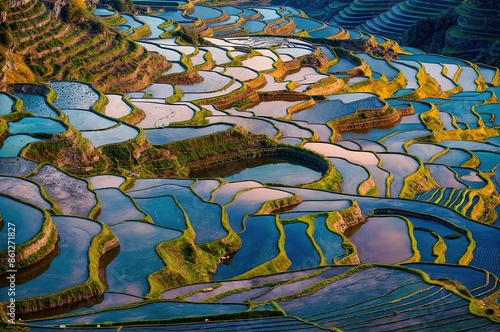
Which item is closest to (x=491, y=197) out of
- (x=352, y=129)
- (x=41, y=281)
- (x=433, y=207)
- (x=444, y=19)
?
(x=433, y=207)

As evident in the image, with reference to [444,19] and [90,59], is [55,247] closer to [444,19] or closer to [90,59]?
[90,59]

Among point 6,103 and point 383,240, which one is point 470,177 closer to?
point 383,240

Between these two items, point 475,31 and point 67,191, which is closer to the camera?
point 67,191

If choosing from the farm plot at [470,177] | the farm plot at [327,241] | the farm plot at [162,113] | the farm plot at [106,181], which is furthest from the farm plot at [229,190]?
the farm plot at [470,177]

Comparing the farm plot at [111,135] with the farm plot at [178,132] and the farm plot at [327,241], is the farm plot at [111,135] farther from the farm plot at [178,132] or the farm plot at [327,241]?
the farm plot at [327,241]

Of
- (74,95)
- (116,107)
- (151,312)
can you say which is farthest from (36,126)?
(151,312)

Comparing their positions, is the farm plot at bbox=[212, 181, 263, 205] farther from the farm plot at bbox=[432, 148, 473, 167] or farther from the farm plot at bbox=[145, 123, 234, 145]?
the farm plot at bbox=[432, 148, 473, 167]
